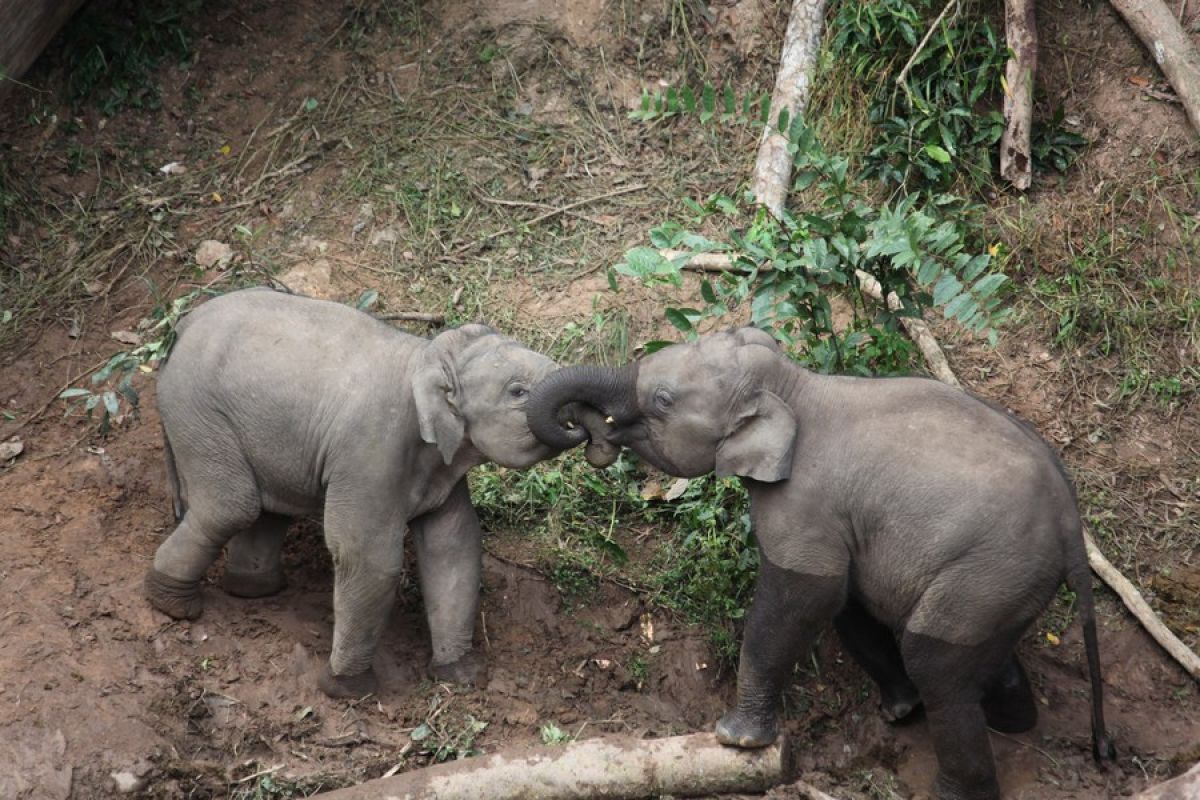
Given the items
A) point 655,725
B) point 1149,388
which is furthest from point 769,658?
point 1149,388

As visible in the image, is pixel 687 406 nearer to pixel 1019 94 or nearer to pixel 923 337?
pixel 923 337

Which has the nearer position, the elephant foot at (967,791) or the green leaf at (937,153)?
the elephant foot at (967,791)

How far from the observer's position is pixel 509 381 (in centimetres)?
760

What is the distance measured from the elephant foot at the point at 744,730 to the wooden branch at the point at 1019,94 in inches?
196

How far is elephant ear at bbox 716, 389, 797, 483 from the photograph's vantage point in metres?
7.16

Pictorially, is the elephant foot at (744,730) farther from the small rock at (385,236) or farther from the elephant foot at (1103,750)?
the small rock at (385,236)

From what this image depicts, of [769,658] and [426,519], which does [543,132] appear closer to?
[426,519]

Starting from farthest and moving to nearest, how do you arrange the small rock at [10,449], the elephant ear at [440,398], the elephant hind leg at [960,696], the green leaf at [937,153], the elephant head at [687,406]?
the green leaf at [937,153], the small rock at [10,449], the elephant ear at [440,398], the elephant head at [687,406], the elephant hind leg at [960,696]

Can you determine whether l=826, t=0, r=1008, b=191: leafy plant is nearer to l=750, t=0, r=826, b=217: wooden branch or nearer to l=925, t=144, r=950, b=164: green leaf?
l=925, t=144, r=950, b=164: green leaf

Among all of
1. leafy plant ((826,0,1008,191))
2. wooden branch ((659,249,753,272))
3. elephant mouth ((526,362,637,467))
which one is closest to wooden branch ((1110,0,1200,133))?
leafy plant ((826,0,1008,191))

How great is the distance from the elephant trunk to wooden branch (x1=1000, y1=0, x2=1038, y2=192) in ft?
14.2

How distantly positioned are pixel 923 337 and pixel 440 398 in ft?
12.5

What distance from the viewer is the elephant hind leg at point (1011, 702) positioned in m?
7.78

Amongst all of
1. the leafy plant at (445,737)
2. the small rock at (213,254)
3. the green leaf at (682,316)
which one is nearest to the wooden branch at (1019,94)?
the green leaf at (682,316)
